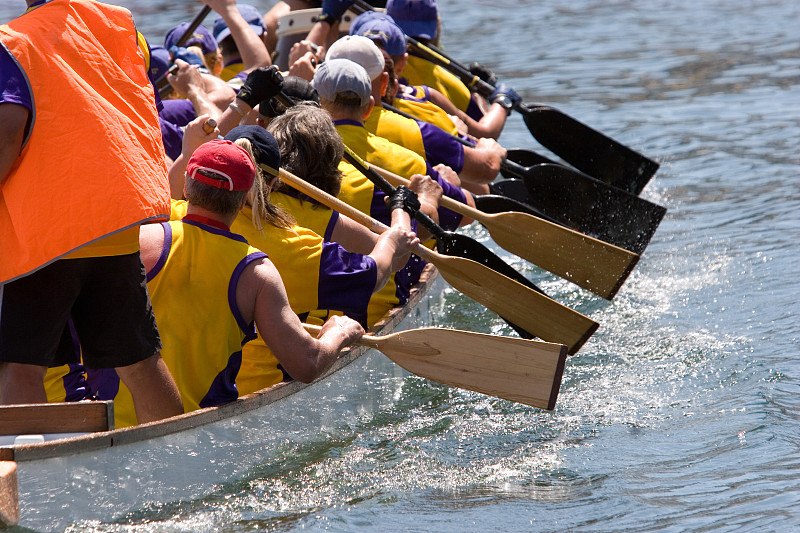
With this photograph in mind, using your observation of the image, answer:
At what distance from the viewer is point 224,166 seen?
3273 mm

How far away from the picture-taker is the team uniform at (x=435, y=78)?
7.58m

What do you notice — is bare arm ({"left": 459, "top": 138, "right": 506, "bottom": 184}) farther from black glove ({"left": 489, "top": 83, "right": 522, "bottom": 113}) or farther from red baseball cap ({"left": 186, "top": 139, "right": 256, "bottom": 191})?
red baseball cap ({"left": 186, "top": 139, "right": 256, "bottom": 191})

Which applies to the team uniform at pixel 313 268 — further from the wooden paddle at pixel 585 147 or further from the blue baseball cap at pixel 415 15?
the blue baseball cap at pixel 415 15

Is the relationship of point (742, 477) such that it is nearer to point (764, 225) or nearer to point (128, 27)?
point (128, 27)

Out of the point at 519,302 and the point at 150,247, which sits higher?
the point at 150,247

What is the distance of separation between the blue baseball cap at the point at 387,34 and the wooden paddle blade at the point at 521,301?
2128 millimetres

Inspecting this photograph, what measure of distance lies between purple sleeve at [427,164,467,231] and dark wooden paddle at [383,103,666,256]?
0.77m

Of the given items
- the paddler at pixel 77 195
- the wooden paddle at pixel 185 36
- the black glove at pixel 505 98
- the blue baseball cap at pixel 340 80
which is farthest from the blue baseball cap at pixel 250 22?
the paddler at pixel 77 195

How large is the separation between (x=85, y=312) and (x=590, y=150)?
4698 mm

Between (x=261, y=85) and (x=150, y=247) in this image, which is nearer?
(x=150, y=247)

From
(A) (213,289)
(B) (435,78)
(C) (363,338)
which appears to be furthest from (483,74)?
(A) (213,289)

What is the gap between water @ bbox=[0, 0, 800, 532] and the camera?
3.55 meters

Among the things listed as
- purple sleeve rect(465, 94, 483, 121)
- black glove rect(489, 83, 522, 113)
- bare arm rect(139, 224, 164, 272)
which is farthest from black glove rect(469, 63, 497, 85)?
bare arm rect(139, 224, 164, 272)

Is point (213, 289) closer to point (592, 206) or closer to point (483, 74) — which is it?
point (592, 206)
